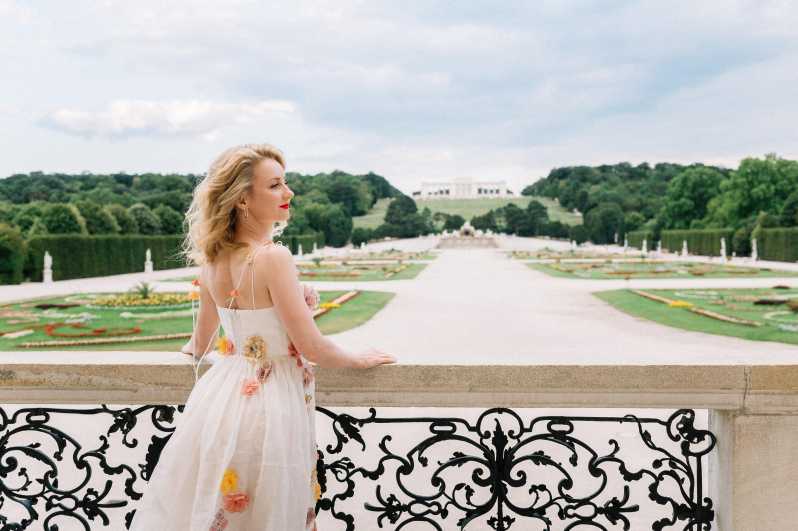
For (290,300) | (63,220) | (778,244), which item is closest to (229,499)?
(290,300)

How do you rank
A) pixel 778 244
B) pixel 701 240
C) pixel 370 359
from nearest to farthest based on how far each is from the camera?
1. pixel 370 359
2. pixel 778 244
3. pixel 701 240

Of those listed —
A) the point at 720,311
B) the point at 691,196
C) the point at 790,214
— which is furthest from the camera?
the point at 691,196

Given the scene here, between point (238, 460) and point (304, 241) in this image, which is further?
point (304, 241)

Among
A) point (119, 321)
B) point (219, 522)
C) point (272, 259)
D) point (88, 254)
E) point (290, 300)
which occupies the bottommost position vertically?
point (119, 321)

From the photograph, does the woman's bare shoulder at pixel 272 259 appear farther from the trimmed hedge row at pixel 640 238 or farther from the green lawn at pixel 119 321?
the trimmed hedge row at pixel 640 238

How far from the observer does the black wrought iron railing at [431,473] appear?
2350mm

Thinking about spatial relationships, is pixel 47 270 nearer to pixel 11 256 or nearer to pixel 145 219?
pixel 11 256

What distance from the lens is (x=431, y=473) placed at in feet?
13.1

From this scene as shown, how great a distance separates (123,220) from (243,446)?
115ft

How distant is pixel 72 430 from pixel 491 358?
3.99 metres

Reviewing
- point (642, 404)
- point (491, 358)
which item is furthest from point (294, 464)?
point (642, 404)

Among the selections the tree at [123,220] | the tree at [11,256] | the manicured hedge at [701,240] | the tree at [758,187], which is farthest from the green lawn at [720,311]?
the tree at [758,187]

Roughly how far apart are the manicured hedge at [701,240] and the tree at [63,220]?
34585 mm

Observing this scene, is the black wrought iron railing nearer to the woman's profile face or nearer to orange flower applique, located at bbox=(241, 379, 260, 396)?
orange flower applique, located at bbox=(241, 379, 260, 396)
